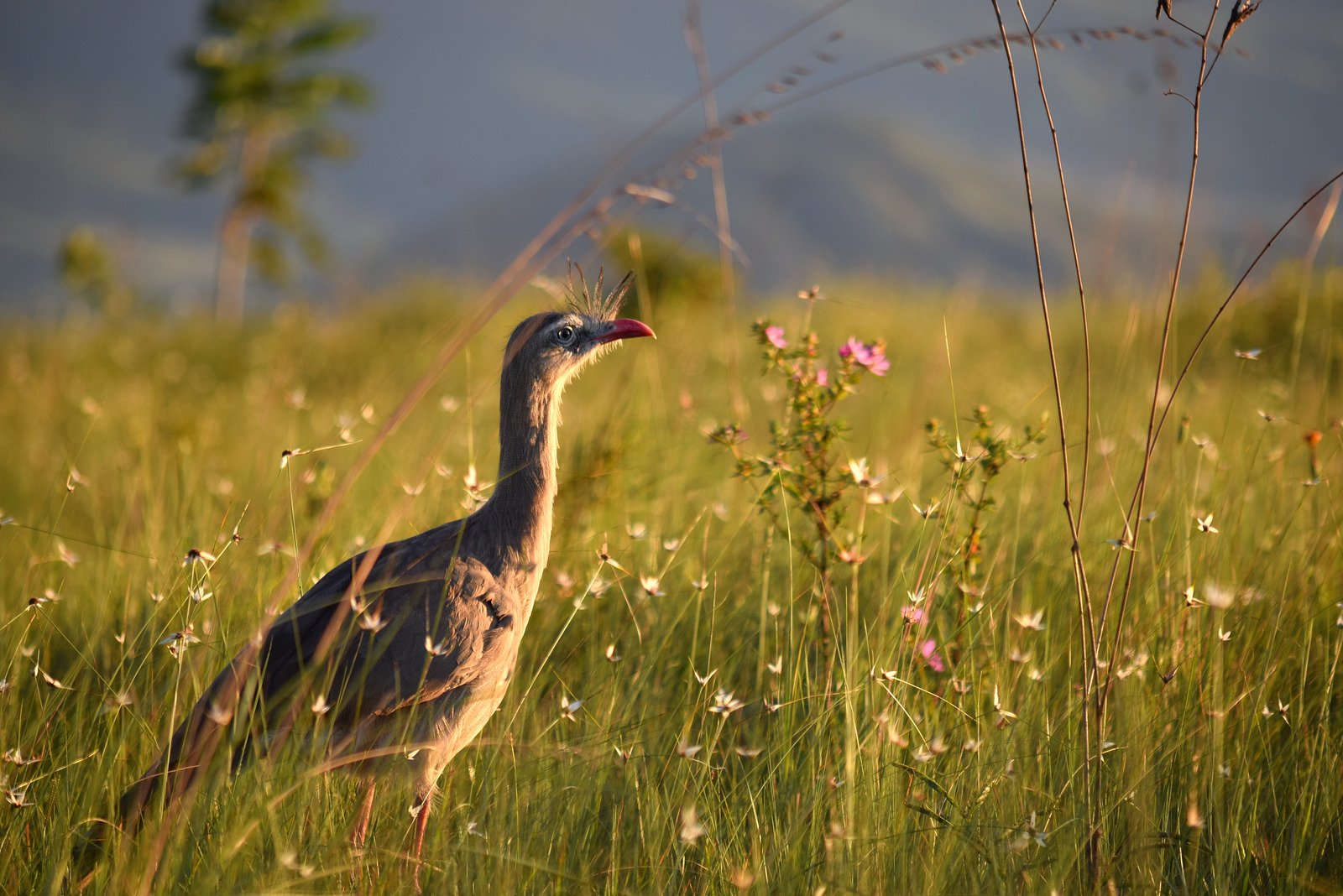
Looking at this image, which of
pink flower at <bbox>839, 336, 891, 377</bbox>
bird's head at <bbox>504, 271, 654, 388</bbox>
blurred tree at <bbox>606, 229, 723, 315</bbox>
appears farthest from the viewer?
blurred tree at <bbox>606, 229, 723, 315</bbox>

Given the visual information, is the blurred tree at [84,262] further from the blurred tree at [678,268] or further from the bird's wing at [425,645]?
the bird's wing at [425,645]

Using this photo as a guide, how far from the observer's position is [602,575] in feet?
12.4

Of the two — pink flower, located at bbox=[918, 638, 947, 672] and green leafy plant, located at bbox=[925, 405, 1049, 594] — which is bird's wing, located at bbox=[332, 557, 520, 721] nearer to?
pink flower, located at bbox=[918, 638, 947, 672]

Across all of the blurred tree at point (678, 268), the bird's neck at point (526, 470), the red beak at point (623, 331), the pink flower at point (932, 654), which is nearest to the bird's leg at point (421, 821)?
the bird's neck at point (526, 470)

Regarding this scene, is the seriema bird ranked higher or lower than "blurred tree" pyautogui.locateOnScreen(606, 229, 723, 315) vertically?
lower

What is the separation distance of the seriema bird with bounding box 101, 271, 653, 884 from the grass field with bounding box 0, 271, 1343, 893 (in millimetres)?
110

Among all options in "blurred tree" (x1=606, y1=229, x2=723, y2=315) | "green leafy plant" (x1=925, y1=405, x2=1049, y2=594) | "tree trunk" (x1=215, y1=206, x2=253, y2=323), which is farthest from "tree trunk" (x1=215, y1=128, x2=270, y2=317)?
"green leafy plant" (x1=925, y1=405, x2=1049, y2=594)

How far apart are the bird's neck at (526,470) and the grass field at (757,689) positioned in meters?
0.19

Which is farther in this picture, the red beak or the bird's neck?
the red beak

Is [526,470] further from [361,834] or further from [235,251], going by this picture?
[235,251]

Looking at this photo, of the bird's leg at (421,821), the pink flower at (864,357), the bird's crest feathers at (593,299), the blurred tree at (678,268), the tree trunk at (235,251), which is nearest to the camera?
the bird's leg at (421,821)

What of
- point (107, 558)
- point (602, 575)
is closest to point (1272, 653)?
point (602, 575)

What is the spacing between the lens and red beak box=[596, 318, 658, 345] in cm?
327

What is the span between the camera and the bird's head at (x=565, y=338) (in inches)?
125
